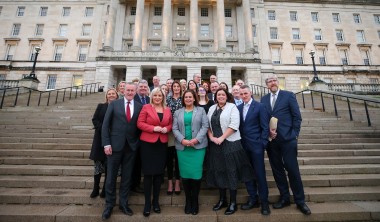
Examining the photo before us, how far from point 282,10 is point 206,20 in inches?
540

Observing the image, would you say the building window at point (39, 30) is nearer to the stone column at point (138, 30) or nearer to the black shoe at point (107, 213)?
the stone column at point (138, 30)

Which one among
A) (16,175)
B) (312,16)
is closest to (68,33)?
(16,175)

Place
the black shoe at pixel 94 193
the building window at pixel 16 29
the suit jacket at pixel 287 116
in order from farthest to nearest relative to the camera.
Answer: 1. the building window at pixel 16 29
2. the black shoe at pixel 94 193
3. the suit jacket at pixel 287 116

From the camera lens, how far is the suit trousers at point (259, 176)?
3.54 metres

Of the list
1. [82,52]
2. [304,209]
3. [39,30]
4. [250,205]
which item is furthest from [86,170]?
[39,30]

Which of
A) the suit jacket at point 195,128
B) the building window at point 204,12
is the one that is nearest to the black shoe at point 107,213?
the suit jacket at point 195,128

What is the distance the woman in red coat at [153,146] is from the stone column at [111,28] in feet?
81.6

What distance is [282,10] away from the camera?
3284cm

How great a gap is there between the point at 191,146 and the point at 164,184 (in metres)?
1.57

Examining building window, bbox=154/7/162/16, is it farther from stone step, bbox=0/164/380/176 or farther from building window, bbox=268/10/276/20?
stone step, bbox=0/164/380/176

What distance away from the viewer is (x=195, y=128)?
142 inches

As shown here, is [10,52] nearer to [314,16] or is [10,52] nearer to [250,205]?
[250,205]

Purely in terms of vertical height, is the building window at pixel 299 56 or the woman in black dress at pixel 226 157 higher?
the building window at pixel 299 56

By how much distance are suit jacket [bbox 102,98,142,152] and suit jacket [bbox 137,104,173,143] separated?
7.0 inches
